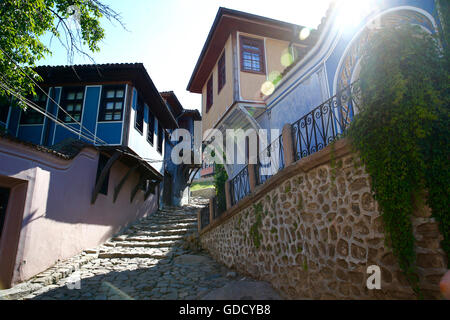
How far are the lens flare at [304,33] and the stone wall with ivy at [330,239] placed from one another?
6.19m

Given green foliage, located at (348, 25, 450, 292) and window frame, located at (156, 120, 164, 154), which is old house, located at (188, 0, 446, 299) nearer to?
green foliage, located at (348, 25, 450, 292)

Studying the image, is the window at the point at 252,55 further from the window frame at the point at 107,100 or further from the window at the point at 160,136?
the window at the point at 160,136

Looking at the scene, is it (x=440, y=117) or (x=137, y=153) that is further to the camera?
(x=137, y=153)

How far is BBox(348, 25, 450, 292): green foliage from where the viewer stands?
245cm

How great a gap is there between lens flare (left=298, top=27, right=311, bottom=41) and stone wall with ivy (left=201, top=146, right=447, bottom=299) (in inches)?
244

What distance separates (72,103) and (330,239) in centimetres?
1010

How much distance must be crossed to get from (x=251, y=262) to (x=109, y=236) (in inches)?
248

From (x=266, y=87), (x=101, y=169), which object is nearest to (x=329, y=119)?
(x=266, y=87)

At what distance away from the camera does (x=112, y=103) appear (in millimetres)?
9961

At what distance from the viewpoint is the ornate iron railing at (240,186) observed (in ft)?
22.3

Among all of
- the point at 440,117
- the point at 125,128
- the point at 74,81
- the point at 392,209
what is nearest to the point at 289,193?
the point at 392,209
